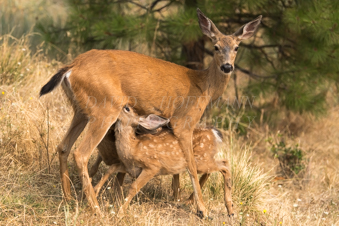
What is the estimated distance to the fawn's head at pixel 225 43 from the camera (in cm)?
507

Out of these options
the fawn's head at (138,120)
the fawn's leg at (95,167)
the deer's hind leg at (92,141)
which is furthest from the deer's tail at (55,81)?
the fawn's leg at (95,167)

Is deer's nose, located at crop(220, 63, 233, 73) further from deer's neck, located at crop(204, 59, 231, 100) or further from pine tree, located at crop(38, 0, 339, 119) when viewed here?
pine tree, located at crop(38, 0, 339, 119)

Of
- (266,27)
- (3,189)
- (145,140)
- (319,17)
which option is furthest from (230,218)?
(266,27)

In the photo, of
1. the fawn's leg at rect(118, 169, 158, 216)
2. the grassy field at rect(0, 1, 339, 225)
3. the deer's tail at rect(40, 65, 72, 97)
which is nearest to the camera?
the deer's tail at rect(40, 65, 72, 97)

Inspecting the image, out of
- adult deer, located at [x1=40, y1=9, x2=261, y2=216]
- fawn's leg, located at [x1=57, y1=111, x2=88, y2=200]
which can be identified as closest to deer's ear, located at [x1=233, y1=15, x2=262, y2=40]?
adult deer, located at [x1=40, y1=9, x2=261, y2=216]

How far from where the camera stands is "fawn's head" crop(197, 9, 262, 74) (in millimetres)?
5066

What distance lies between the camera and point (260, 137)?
814 centimetres

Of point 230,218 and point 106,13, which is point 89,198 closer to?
point 230,218

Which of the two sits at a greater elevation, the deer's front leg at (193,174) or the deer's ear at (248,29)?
the deer's ear at (248,29)

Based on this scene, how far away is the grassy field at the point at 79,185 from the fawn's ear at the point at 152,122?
2.42 feet

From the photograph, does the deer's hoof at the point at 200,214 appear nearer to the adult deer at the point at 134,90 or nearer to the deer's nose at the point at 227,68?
the adult deer at the point at 134,90

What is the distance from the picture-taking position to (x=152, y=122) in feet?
15.8

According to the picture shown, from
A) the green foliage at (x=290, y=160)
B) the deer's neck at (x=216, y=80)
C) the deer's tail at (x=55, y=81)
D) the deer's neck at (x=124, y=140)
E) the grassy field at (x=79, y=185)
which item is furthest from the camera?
the green foliage at (x=290, y=160)

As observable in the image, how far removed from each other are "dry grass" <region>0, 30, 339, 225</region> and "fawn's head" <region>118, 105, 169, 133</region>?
2.50 feet
